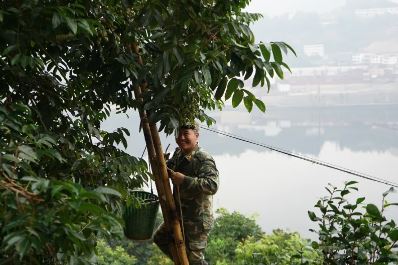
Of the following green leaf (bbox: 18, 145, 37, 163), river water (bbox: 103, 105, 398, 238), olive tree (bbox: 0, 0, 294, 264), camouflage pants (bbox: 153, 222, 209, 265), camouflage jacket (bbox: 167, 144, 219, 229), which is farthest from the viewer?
river water (bbox: 103, 105, 398, 238)

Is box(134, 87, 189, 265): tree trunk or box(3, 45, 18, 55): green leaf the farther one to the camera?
box(134, 87, 189, 265): tree trunk

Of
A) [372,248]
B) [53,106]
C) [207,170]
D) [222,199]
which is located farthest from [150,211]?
[222,199]

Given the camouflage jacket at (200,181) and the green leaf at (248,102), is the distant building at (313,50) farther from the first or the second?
the green leaf at (248,102)

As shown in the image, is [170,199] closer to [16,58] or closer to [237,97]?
[237,97]

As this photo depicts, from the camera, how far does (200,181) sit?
1983 mm

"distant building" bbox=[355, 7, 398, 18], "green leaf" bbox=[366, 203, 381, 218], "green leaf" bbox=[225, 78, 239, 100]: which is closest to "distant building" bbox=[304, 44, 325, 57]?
"distant building" bbox=[355, 7, 398, 18]

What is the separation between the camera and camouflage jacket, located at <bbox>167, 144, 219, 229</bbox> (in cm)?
201

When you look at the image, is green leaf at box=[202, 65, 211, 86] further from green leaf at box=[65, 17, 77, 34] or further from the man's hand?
the man's hand

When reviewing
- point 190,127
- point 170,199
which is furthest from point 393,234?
point 190,127

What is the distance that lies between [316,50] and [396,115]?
3119 millimetres

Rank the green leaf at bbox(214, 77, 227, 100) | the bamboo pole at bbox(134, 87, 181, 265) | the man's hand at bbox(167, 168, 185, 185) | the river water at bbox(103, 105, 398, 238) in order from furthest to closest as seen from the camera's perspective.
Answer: the river water at bbox(103, 105, 398, 238) < the man's hand at bbox(167, 168, 185, 185) < the bamboo pole at bbox(134, 87, 181, 265) < the green leaf at bbox(214, 77, 227, 100)

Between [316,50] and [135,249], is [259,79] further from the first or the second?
[316,50]

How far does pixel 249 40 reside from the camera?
1.31 metres

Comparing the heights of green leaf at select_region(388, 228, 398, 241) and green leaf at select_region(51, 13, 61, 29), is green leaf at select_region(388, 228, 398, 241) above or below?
below
